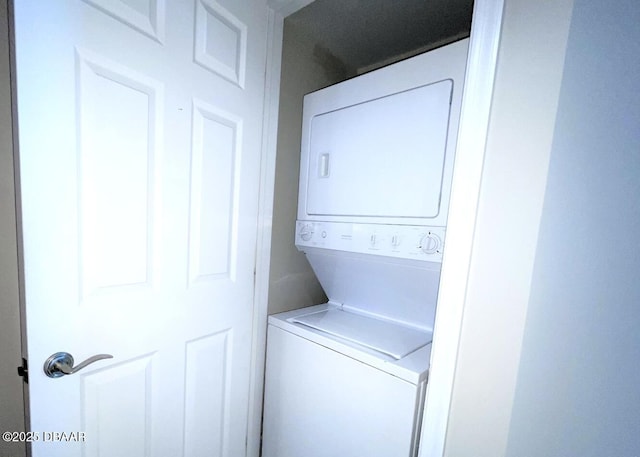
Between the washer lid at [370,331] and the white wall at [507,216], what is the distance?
0.40m

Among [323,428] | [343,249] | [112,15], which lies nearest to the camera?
[112,15]

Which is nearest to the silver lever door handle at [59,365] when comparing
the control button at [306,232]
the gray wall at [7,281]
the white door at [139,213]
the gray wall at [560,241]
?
the white door at [139,213]

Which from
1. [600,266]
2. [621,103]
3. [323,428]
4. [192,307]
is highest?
[621,103]

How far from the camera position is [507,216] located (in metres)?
0.77

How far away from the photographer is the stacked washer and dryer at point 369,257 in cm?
114

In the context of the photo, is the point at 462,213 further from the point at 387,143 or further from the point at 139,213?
the point at 139,213

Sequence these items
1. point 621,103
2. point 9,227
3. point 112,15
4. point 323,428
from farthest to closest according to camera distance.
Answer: point 323,428
point 9,227
point 112,15
point 621,103

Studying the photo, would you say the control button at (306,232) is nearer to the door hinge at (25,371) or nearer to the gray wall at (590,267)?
the gray wall at (590,267)

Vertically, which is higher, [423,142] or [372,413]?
[423,142]

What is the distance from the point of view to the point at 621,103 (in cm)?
67

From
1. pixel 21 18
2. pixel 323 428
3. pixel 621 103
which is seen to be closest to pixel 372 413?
pixel 323 428

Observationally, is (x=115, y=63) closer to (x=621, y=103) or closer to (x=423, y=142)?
(x=423, y=142)

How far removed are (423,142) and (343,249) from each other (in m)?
0.70

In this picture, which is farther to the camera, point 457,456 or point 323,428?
point 323,428
